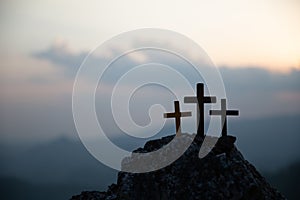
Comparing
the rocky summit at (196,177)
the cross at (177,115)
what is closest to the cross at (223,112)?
the rocky summit at (196,177)

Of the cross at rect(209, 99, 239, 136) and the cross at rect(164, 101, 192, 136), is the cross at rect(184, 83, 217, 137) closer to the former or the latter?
the cross at rect(209, 99, 239, 136)

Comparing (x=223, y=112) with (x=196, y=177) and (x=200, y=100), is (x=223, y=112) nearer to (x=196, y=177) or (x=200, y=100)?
(x=200, y=100)

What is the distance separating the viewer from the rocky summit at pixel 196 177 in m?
21.5

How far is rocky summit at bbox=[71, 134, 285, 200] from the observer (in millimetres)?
21520

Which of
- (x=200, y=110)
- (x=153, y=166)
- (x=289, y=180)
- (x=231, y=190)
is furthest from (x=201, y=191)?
(x=289, y=180)

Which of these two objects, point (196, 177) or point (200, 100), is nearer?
point (196, 177)

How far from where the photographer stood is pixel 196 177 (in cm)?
2194

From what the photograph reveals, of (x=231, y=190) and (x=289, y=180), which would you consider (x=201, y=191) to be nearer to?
(x=231, y=190)

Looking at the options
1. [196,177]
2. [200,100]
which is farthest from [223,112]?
[196,177]

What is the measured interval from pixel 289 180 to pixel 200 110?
5014 inches

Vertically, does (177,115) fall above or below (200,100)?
below

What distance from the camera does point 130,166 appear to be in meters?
23.4

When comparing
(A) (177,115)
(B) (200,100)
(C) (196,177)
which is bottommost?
(C) (196,177)

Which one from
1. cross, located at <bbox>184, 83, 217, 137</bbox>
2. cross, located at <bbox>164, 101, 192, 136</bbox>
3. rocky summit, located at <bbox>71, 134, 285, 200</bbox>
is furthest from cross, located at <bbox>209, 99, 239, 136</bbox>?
cross, located at <bbox>164, 101, 192, 136</bbox>
